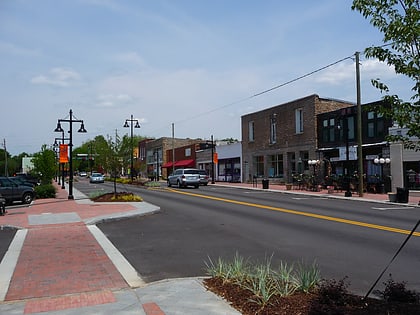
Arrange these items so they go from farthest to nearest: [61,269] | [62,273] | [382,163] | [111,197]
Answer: [382,163] < [111,197] < [61,269] < [62,273]

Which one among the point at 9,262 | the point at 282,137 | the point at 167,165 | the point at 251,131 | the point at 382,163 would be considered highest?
the point at 251,131


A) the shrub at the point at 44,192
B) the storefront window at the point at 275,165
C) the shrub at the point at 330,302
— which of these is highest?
the storefront window at the point at 275,165

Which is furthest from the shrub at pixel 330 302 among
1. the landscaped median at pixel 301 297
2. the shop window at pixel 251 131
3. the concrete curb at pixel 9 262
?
the shop window at pixel 251 131

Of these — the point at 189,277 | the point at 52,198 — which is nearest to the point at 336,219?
the point at 189,277

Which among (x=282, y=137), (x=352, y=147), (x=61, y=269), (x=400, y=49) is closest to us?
(x=400, y=49)

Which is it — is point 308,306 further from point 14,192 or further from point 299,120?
point 299,120

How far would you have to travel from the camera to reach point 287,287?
18.4 feet

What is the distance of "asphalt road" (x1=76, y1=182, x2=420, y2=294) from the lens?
7.86m

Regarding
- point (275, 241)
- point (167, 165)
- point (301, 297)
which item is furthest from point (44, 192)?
point (167, 165)

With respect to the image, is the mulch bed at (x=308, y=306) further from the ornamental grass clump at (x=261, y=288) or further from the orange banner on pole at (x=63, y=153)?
the orange banner on pole at (x=63, y=153)

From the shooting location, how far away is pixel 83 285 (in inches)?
272

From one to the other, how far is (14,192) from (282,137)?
26748mm

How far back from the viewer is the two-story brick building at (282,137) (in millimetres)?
38844

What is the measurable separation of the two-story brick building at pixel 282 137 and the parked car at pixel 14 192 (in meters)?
24.1
